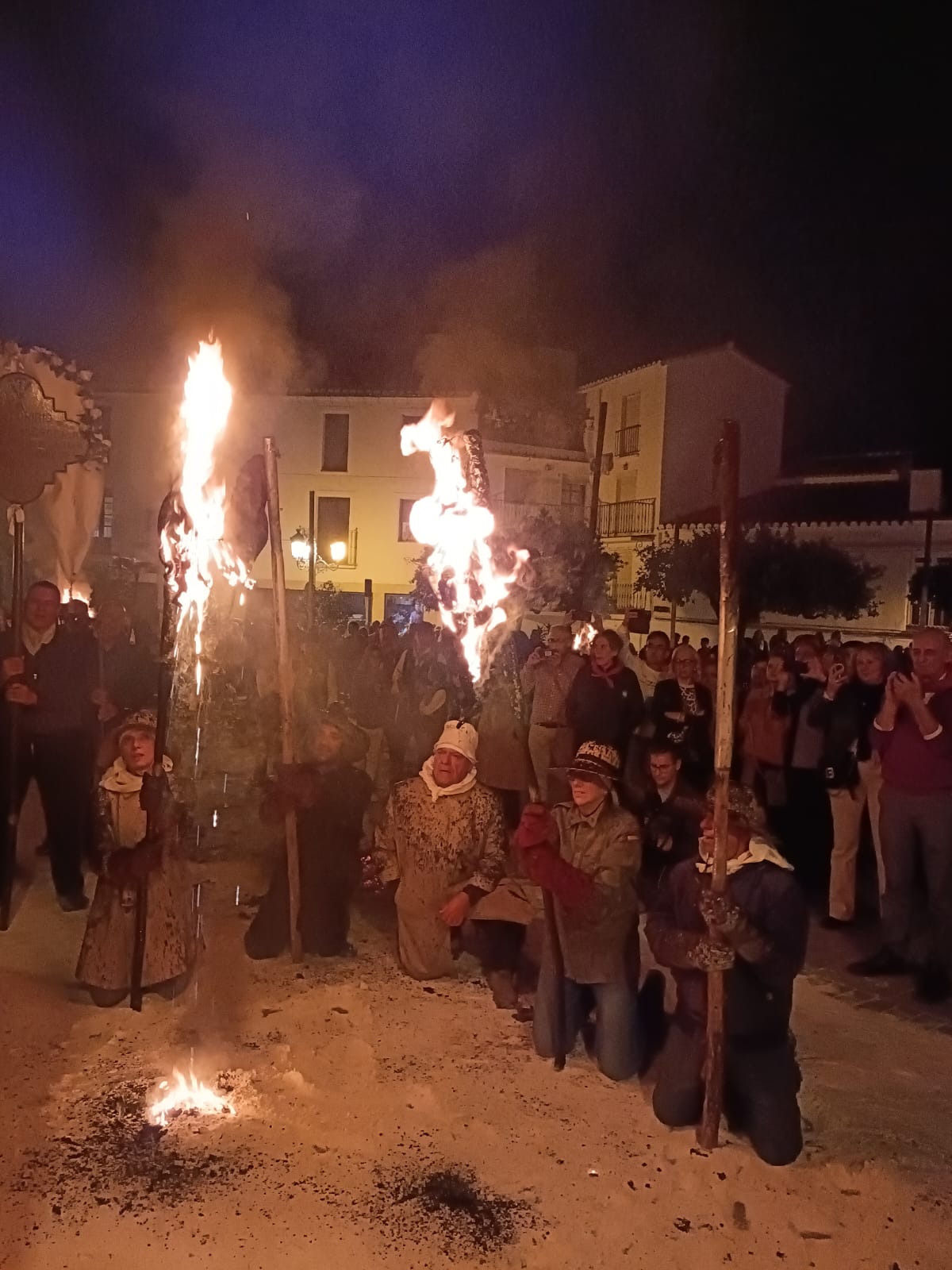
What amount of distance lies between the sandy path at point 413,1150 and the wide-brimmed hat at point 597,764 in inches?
51.7

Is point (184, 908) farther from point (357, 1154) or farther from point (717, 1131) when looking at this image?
point (717, 1131)

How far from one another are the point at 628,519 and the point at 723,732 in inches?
1151

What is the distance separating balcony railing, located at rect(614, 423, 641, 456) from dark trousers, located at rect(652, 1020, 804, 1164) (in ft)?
96.8

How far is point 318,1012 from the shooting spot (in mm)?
5273

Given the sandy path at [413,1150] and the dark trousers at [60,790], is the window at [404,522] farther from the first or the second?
the sandy path at [413,1150]

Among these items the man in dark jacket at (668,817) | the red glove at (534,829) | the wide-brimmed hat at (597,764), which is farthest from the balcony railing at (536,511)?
the red glove at (534,829)

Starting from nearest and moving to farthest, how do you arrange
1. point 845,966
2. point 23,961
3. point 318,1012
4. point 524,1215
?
point 524,1215, point 318,1012, point 23,961, point 845,966

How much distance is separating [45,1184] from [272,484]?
3.42m

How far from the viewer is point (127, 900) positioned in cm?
529

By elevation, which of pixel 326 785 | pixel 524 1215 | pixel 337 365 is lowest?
pixel 524 1215

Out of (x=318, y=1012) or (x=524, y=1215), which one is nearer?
(x=524, y=1215)

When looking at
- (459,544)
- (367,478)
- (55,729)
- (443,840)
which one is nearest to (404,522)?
(367,478)

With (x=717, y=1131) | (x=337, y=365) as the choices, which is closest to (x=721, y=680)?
(x=717, y=1131)

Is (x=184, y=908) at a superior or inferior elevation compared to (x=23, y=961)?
superior
